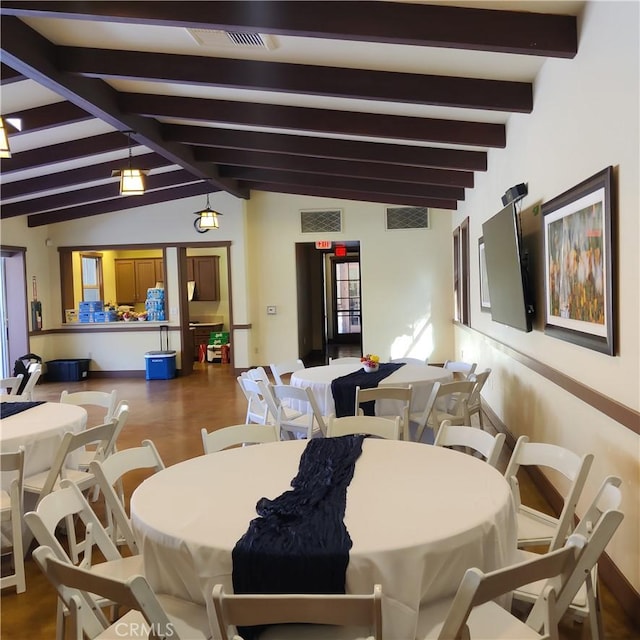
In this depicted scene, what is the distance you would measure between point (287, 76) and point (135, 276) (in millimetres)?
9568

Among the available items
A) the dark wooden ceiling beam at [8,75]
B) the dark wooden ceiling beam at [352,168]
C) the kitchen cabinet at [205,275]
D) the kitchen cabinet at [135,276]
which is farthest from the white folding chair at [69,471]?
the kitchen cabinet at [135,276]

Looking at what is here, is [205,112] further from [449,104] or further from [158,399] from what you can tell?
[158,399]

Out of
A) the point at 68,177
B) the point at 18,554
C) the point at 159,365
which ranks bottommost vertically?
the point at 18,554

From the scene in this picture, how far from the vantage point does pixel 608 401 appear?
275cm

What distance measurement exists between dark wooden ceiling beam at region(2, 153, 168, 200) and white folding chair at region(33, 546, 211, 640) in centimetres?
674

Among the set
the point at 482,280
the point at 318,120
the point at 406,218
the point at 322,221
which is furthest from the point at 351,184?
the point at 318,120

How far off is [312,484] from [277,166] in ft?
19.4

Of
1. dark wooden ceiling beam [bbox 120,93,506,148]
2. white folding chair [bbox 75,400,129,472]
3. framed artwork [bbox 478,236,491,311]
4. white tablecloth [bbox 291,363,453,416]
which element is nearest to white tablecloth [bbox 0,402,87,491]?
white folding chair [bbox 75,400,129,472]

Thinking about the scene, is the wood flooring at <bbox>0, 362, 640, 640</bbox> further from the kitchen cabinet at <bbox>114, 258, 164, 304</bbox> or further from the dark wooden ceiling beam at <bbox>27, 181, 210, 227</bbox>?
the dark wooden ceiling beam at <bbox>27, 181, 210, 227</bbox>

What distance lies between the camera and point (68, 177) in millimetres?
7922

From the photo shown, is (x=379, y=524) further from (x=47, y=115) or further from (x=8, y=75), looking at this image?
(x=47, y=115)

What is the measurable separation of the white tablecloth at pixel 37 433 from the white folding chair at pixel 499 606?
8.35ft

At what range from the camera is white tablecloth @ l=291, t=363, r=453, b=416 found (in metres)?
4.73

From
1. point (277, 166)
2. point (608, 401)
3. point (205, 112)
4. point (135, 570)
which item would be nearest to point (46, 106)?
point (205, 112)
